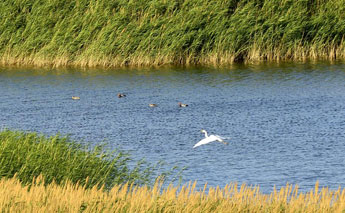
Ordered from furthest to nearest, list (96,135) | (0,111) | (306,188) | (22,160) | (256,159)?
(0,111) → (96,135) → (256,159) → (306,188) → (22,160)

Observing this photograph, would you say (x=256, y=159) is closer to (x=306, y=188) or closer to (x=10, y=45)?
(x=306, y=188)

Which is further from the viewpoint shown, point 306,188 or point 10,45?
point 10,45

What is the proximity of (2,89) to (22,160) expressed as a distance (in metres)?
17.5

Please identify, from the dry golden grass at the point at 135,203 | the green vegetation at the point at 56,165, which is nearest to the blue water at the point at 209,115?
the green vegetation at the point at 56,165

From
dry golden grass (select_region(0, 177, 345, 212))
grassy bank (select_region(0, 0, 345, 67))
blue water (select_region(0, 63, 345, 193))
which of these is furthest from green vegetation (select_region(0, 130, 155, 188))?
grassy bank (select_region(0, 0, 345, 67))

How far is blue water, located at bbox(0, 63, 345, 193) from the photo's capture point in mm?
18922

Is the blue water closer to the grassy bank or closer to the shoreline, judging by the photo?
the shoreline

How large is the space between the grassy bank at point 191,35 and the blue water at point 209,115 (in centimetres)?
94

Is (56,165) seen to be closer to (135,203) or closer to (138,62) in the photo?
(135,203)

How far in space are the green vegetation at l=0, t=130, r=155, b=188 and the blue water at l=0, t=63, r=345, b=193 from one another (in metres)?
1.64

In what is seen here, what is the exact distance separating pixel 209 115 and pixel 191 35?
10054 millimetres

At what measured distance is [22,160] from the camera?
50.7 feet

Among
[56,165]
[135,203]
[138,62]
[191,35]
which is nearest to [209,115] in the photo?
[191,35]

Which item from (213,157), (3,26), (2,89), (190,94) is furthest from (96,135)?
(3,26)
